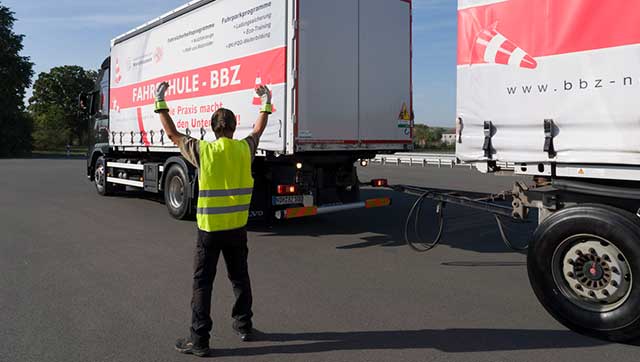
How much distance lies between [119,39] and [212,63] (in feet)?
14.8

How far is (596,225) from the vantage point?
4082 millimetres

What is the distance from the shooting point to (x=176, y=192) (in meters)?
9.91

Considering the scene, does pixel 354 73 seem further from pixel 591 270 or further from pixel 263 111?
pixel 591 270

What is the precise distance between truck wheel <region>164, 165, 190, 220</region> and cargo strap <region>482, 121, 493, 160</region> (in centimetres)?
578

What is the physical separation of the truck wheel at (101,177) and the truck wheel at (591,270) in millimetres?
A: 11677

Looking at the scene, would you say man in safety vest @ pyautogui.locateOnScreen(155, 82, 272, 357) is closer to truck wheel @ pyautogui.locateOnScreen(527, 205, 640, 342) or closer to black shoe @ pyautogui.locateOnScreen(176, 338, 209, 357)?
black shoe @ pyautogui.locateOnScreen(176, 338, 209, 357)

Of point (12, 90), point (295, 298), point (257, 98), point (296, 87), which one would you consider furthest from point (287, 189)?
point (12, 90)

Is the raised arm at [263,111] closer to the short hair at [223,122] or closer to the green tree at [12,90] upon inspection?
the short hair at [223,122]

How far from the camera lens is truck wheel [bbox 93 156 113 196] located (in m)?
13.7

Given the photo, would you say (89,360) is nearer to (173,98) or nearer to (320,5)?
(320,5)

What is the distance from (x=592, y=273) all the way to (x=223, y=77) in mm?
6459

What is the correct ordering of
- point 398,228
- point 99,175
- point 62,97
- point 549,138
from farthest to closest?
point 62,97
point 99,175
point 398,228
point 549,138

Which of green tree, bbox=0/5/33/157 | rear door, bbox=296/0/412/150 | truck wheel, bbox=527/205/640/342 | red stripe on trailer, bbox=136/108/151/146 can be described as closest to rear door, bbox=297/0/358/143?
rear door, bbox=296/0/412/150

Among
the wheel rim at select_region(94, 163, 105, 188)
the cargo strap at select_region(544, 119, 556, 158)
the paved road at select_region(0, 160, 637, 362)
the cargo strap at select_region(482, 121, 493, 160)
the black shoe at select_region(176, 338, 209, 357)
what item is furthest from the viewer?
the wheel rim at select_region(94, 163, 105, 188)
